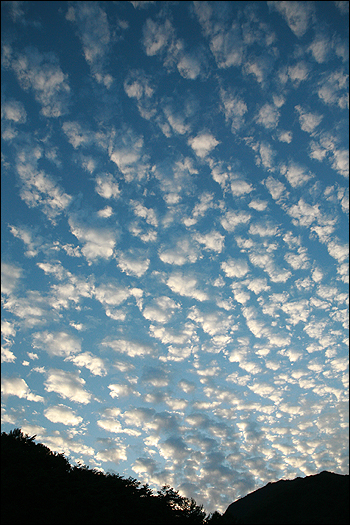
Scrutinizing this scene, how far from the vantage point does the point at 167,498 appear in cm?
2409

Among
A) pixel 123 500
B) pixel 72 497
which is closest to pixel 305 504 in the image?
pixel 123 500

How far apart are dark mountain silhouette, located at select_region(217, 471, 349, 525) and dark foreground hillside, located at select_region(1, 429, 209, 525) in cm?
530

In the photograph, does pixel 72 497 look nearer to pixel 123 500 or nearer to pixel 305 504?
pixel 123 500

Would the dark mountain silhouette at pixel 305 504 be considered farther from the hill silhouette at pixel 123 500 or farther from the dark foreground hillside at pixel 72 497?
the dark foreground hillside at pixel 72 497

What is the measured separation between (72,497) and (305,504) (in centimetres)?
1942

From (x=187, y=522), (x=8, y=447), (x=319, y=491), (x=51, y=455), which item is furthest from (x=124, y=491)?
(x=319, y=491)

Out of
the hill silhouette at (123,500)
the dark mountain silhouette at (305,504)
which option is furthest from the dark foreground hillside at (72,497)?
the dark mountain silhouette at (305,504)

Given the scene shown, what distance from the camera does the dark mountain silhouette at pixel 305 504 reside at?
18.8m

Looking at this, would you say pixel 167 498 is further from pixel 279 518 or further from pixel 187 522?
pixel 279 518

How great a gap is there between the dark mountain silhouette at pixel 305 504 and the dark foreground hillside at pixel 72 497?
5.30m

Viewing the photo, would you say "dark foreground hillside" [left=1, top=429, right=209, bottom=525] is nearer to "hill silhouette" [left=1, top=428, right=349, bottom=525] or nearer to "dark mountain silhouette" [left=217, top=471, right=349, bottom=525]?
"hill silhouette" [left=1, top=428, right=349, bottom=525]

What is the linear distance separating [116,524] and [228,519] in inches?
378

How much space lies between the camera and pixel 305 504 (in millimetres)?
20281

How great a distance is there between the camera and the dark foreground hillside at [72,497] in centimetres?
1936
